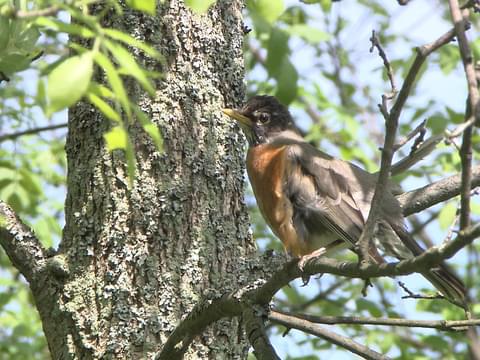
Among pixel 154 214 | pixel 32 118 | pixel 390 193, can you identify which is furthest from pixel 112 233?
pixel 32 118

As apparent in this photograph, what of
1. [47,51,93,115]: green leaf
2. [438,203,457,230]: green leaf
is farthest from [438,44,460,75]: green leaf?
[47,51,93,115]: green leaf

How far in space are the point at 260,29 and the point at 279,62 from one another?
0.11 meters

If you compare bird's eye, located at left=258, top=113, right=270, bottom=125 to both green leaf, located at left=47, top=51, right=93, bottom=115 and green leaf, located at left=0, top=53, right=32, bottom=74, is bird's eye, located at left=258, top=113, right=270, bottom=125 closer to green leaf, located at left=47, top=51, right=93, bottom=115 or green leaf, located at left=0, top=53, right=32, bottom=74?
green leaf, located at left=0, top=53, right=32, bottom=74

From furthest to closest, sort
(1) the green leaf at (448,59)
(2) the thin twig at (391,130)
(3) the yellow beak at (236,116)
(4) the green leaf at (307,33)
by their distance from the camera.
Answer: (1) the green leaf at (448,59) < (3) the yellow beak at (236,116) < (4) the green leaf at (307,33) < (2) the thin twig at (391,130)

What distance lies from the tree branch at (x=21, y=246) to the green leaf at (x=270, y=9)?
1.61 metres

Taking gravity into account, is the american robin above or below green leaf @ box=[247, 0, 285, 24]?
above

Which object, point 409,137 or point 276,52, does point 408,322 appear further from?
point 276,52

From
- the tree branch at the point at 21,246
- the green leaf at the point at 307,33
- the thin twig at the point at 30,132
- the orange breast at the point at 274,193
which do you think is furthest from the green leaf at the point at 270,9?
the thin twig at the point at 30,132

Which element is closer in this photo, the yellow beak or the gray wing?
the yellow beak

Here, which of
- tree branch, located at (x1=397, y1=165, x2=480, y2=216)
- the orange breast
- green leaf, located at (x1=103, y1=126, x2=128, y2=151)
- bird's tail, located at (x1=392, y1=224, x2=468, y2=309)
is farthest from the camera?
the orange breast

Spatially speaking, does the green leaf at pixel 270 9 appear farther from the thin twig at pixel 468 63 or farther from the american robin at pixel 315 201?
the american robin at pixel 315 201

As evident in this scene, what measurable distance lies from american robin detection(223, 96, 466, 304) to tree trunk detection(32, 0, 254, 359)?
0.36m

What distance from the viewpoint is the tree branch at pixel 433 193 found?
3.23m

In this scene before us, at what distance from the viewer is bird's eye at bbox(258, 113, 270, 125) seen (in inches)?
198
